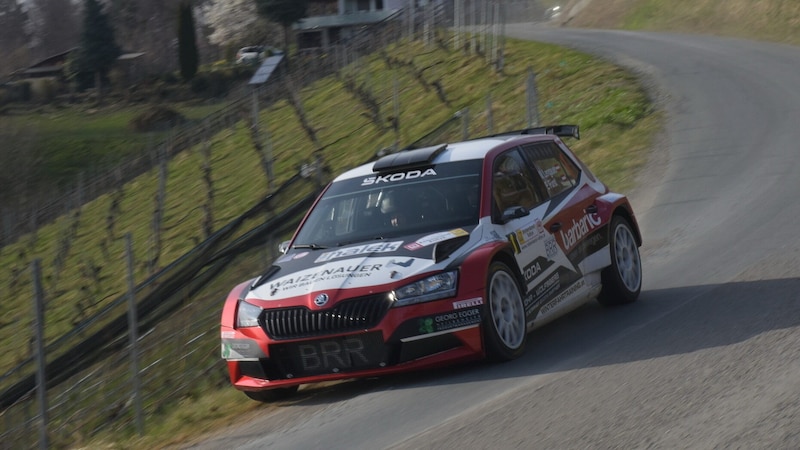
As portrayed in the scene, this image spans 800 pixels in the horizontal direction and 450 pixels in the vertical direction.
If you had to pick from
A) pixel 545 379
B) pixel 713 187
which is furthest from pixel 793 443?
pixel 713 187

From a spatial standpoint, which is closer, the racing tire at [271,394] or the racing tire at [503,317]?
the racing tire at [503,317]

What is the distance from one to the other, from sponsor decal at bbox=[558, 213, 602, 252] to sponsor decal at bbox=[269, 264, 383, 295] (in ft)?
6.30

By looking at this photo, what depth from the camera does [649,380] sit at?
6898 millimetres

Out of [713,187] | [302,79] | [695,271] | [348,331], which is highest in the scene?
[348,331]

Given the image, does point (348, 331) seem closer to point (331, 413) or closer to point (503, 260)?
point (331, 413)

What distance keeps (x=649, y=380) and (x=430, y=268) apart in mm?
1624

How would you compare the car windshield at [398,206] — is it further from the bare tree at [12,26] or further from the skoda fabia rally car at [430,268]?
the bare tree at [12,26]

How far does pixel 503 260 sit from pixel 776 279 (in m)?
2.88

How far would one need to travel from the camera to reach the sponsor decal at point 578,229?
8.98 m

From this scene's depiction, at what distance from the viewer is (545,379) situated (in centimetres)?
725

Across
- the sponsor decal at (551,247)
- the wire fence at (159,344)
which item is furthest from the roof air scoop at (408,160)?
the wire fence at (159,344)

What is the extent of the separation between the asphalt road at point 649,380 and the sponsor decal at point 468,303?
49cm

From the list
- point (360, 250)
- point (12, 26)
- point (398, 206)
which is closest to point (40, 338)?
point (360, 250)

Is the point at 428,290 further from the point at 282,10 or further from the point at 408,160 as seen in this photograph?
the point at 282,10
